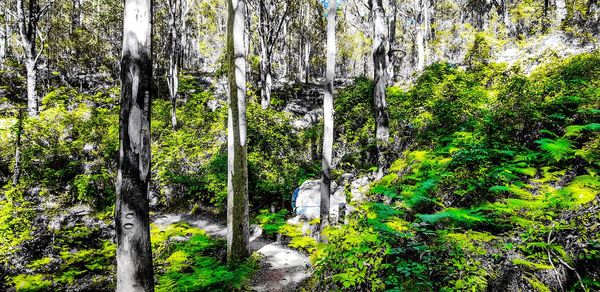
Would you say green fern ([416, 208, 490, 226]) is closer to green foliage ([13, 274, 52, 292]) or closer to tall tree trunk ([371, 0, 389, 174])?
tall tree trunk ([371, 0, 389, 174])

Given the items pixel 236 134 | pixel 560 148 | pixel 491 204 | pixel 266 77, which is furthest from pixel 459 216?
pixel 266 77

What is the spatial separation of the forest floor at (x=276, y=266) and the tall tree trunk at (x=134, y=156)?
309cm

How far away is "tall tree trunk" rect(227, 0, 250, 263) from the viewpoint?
230 inches

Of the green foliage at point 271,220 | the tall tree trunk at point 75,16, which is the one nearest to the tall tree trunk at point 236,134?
the green foliage at point 271,220

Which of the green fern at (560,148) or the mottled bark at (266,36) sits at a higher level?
the mottled bark at (266,36)

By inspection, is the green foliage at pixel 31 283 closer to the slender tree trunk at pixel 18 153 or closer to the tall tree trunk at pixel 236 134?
the tall tree trunk at pixel 236 134

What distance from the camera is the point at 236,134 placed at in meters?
5.87

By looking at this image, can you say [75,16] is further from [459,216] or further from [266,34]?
[459,216]

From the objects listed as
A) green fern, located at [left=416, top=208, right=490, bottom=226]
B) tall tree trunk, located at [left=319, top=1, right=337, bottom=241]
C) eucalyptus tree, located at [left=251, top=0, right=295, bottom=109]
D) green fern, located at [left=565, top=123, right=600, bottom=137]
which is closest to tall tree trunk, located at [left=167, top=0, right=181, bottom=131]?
eucalyptus tree, located at [left=251, top=0, right=295, bottom=109]

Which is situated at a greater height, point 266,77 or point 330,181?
point 266,77

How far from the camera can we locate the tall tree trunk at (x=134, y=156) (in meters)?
2.76

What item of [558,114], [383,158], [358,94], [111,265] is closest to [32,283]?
[111,265]

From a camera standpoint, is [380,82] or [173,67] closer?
[380,82]

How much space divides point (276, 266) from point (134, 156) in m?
4.62
